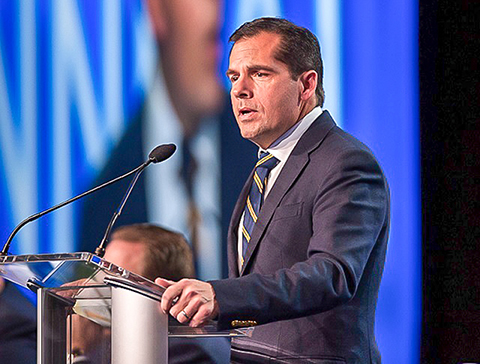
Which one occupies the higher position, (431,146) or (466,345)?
(431,146)

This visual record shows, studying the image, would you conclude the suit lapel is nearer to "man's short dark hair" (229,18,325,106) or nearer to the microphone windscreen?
"man's short dark hair" (229,18,325,106)

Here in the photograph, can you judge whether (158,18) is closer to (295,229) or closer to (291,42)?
Answer: (291,42)

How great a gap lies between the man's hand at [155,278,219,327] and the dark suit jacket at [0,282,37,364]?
63.5 inches

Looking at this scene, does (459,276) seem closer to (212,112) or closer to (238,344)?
(212,112)

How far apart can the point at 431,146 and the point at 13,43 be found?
7.10 feet

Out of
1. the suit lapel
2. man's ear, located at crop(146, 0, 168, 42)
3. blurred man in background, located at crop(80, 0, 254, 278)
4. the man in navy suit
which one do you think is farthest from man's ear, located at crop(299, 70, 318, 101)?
man's ear, located at crop(146, 0, 168, 42)

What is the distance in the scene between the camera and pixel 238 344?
1.95 m

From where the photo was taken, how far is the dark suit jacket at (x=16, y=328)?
114 inches

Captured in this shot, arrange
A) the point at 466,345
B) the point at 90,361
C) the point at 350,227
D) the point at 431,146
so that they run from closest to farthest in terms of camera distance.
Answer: the point at 90,361 < the point at 350,227 < the point at 466,345 < the point at 431,146

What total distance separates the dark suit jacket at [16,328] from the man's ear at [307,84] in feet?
4.71

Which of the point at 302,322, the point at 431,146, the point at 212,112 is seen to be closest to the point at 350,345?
the point at 302,322

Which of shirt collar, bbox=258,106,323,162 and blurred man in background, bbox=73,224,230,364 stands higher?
shirt collar, bbox=258,106,323,162

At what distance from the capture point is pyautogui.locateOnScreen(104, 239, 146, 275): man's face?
2705 millimetres

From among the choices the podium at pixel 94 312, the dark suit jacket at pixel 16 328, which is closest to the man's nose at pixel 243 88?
the podium at pixel 94 312
